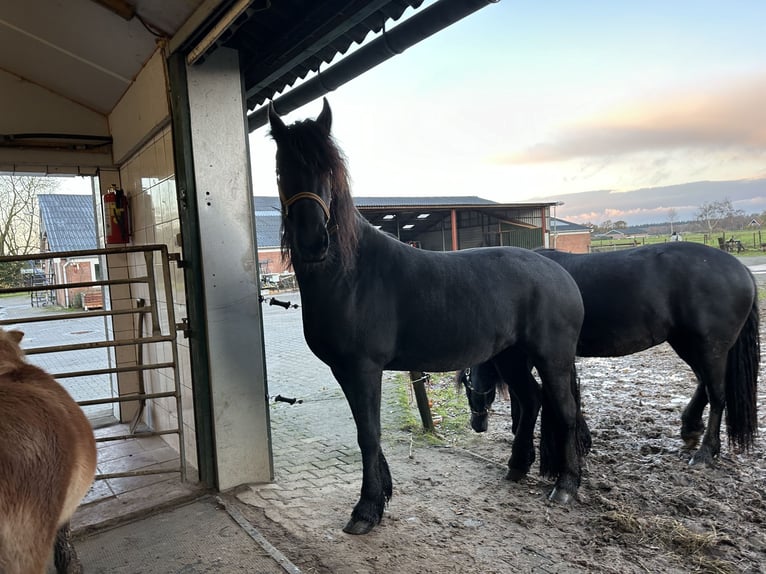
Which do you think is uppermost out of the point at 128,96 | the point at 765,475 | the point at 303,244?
the point at 128,96

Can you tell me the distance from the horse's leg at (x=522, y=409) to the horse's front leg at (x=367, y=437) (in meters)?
1.10

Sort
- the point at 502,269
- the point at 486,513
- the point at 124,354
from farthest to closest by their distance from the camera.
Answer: the point at 124,354 → the point at 502,269 → the point at 486,513

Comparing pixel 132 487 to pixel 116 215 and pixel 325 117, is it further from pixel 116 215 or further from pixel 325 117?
pixel 325 117

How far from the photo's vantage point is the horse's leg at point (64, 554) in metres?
2.16

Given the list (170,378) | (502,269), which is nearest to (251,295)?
(170,378)

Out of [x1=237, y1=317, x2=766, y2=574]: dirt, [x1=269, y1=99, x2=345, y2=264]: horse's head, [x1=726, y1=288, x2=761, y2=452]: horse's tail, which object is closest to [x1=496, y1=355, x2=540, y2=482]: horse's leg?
[x1=237, y1=317, x2=766, y2=574]: dirt

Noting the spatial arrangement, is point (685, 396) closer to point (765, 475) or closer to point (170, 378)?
point (765, 475)

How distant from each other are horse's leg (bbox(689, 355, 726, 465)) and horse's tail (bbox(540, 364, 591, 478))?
0.91 metres

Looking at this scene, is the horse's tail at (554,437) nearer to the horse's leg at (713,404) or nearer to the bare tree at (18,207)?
the horse's leg at (713,404)

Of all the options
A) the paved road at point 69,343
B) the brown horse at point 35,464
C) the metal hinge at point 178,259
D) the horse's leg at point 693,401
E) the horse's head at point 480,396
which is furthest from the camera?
the paved road at point 69,343

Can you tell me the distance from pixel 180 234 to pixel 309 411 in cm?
274

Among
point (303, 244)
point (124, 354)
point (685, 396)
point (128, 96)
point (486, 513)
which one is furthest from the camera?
point (685, 396)

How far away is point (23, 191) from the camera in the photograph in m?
4.78

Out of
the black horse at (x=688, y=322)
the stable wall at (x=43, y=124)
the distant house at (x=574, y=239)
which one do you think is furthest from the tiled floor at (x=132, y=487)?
the distant house at (x=574, y=239)
